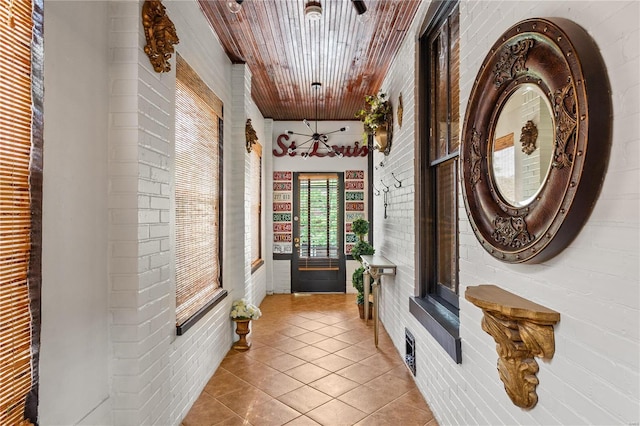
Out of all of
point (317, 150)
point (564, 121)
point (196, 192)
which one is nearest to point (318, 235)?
point (317, 150)

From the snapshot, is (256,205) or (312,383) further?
(256,205)

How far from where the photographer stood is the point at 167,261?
89.1 inches

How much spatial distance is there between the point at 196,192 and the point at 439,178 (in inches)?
76.4

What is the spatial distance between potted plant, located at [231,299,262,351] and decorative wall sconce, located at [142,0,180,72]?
2514mm

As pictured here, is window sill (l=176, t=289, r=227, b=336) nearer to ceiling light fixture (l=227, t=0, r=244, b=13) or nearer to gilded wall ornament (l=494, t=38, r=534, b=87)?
ceiling light fixture (l=227, t=0, r=244, b=13)

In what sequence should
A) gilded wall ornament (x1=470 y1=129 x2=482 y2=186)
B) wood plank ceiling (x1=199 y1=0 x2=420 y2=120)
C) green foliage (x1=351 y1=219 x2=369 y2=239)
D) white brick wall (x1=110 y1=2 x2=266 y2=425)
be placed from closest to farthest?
gilded wall ornament (x1=470 y1=129 x2=482 y2=186) < white brick wall (x1=110 y1=2 x2=266 y2=425) < wood plank ceiling (x1=199 y1=0 x2=420 y2=120) < green foliage (x1=351 y1=219 x2=369 y2=239)

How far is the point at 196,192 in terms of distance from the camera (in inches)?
116

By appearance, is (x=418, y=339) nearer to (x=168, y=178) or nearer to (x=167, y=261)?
(x=167, y=261)

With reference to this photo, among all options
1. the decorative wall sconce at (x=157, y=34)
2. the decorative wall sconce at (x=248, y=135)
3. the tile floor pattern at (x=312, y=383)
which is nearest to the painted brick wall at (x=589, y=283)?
the tile floor pattern at (x=312, y=383)

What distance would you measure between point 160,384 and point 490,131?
7.29 ft

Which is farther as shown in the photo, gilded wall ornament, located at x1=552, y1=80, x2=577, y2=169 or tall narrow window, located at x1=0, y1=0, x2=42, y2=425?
tall narrow window, located at x1=0, y1=0, x2=42, y2=425

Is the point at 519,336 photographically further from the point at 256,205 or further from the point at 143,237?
the point at 256,205

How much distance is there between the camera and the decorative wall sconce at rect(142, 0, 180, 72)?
1.95 m

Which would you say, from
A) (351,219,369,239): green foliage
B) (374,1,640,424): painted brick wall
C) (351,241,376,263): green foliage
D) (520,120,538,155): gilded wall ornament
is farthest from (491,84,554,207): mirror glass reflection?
(351,219,369,239): green foliage
